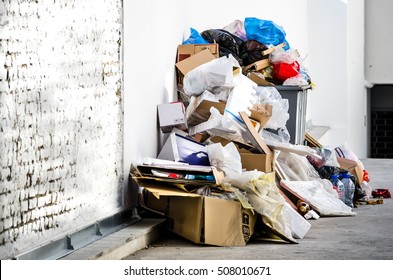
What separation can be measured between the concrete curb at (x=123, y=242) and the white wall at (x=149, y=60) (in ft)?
1.62

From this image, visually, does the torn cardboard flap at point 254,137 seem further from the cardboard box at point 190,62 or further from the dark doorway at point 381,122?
the dark doorway at point 381,122

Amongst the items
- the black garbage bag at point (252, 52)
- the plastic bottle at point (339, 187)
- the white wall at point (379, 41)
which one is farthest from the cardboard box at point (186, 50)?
the white wall at point (379, 41)

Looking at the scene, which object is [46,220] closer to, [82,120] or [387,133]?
[82,120]

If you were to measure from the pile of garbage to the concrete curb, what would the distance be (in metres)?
0.17

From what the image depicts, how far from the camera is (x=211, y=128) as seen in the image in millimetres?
7844

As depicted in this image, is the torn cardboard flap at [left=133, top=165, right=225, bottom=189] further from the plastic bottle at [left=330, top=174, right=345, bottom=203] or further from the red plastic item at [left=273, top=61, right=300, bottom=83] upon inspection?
the red plastic item at [left=273, top=61, right=300, bottom=83]

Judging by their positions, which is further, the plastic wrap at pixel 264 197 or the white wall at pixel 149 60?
the white wall at pixel 149 60

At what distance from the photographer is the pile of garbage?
6.65m

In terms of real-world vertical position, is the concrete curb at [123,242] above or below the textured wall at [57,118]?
below

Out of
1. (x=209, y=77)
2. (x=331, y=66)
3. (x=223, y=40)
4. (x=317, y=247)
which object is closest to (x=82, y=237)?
(x=317, y=247)

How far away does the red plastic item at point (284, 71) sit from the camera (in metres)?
9.90

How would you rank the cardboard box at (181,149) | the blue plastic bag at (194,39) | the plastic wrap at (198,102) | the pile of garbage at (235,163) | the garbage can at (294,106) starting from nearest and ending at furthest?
the pile of garbage at (235,163) → the cardboard box at (181,149) → the plastic wrap at (198,102) → the blue plastic bag at (194,39) → the garbage can at (294,106)

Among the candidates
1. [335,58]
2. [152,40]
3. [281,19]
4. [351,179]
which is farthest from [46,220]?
[335,58]

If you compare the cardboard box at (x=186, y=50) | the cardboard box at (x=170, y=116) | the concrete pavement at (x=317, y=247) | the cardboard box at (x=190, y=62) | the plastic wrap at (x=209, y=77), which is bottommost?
the concrete pavement at (x=317, y=247)
